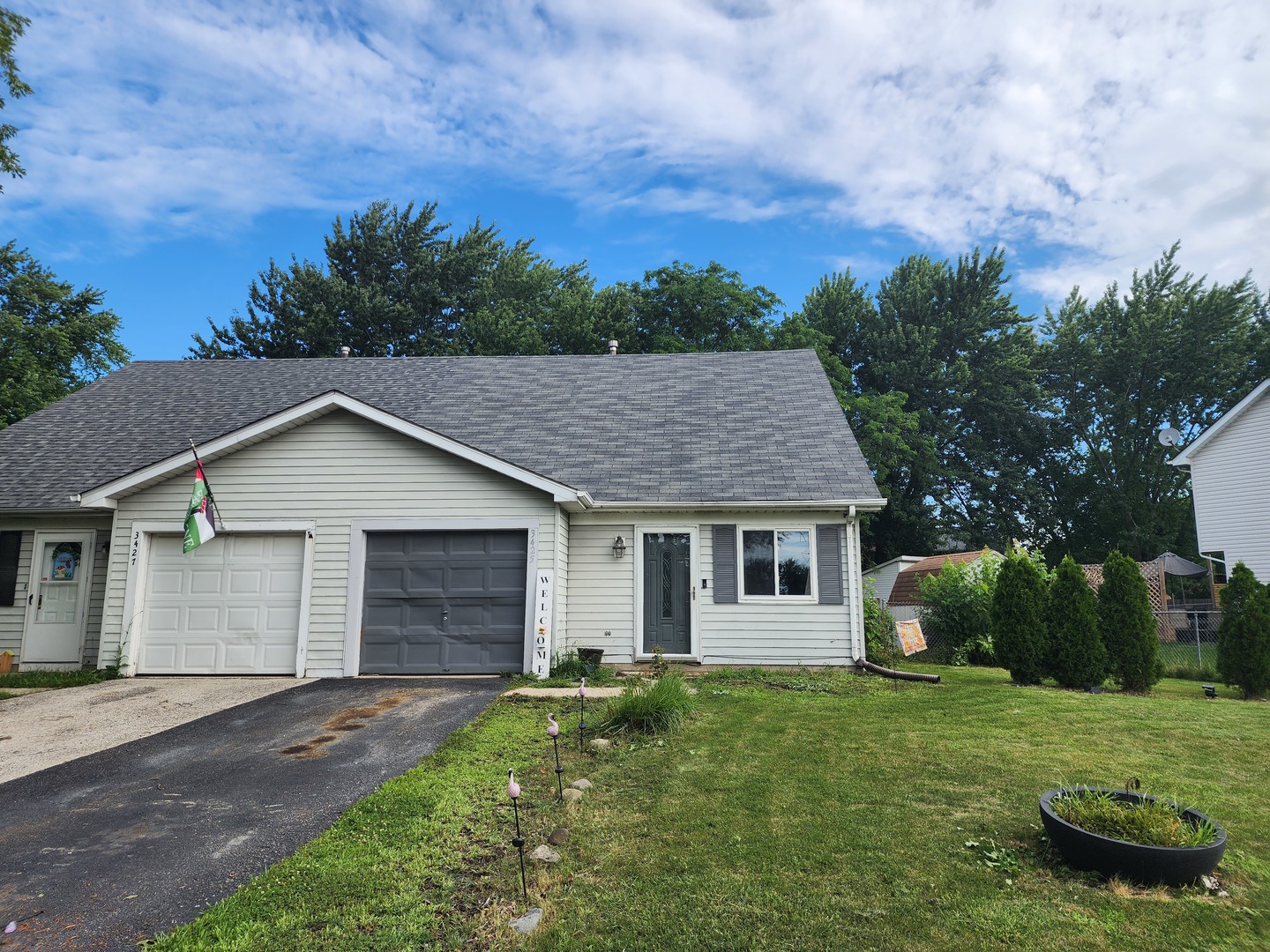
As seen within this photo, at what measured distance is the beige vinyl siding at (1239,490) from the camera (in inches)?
767

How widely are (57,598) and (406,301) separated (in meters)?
22.8

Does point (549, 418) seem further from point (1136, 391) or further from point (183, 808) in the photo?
point (1136, 391)

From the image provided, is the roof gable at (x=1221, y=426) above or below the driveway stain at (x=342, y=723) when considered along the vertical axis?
above

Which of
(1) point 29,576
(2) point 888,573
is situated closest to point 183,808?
(1) point 29,576

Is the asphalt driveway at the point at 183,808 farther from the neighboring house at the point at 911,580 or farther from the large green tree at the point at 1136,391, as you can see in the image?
the large green tree at the point at 1136,391

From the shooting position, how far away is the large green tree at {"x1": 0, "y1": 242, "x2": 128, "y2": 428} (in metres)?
23.4

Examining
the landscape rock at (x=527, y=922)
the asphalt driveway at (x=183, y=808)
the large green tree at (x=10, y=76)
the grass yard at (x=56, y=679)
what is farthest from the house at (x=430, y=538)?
the landscape rock at (x=527, y=922)

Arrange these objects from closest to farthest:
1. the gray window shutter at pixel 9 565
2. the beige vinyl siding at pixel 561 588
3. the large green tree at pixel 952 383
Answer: the beige vinyl siding at pixel 561 588 < the gray window shutter at pixel 9 565 < the large green tree at pixel 952 383

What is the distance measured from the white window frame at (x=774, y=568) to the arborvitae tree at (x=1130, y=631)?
4047 millimetres

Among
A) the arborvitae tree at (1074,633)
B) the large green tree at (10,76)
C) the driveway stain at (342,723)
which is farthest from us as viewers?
the large green tree at (10,76)

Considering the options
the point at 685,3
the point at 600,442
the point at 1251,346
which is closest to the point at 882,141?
the point at 685,3

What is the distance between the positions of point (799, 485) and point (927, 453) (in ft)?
72.3

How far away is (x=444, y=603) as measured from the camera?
10602 mm

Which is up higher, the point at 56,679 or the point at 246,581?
the point at 246,581
